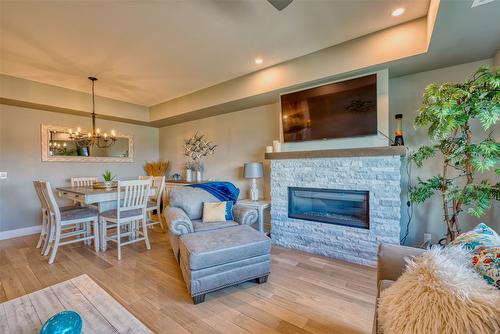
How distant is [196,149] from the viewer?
4945mm

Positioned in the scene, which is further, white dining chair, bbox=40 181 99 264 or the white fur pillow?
white dining chair, bbox=40 181 99 264

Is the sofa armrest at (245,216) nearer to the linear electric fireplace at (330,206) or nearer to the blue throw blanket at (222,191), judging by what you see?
the blue throw blanket at (222,191)

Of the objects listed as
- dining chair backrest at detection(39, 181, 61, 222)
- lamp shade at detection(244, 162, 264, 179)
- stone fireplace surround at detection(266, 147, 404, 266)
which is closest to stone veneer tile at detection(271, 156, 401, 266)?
stone fireplace surround at detection(266, 147, 404, 266)

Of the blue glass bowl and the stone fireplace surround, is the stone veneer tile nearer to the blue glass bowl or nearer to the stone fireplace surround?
the stone fireplace surround

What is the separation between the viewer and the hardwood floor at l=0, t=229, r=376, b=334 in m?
1.67

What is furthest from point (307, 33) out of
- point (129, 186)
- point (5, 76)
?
point (5, 76)

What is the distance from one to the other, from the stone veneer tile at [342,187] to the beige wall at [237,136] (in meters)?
0.70

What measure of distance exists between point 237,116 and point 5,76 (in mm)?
3625

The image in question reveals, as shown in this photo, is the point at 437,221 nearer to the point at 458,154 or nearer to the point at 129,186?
the point at 458,154

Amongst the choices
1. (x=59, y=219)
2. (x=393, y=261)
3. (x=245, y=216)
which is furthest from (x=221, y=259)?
(x=59, y=219)

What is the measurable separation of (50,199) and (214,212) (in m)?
2.06

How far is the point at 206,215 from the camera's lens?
2.82 m

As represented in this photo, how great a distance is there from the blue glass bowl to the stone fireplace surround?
2603 millimetres

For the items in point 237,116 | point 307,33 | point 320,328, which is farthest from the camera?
point 237,116
